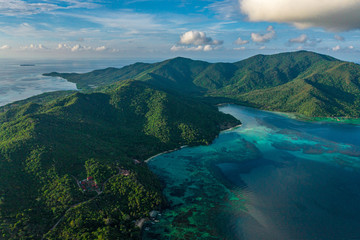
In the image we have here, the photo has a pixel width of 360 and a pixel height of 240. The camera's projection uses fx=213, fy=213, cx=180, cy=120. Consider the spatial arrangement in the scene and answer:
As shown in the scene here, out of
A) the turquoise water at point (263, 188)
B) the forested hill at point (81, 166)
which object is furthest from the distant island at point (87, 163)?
the turquoise water at point (263, 188)

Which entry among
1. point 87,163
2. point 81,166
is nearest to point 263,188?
point 87,163

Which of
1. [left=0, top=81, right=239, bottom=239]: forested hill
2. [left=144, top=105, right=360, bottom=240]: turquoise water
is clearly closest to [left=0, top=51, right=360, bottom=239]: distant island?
[left=0, top=81, right=239, bottom=239]: forested hill

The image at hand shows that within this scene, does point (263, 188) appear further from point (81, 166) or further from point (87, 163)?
point (81, 166)

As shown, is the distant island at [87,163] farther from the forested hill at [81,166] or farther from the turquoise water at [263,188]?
the turquoise water at [263,188]

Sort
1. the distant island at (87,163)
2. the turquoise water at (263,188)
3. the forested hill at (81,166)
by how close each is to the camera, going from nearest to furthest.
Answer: the forested hill at (81,166) → the distant island at (87,163) → the turquoise water at (263,188)

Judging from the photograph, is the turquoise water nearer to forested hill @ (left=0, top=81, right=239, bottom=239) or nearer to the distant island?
the distant island
